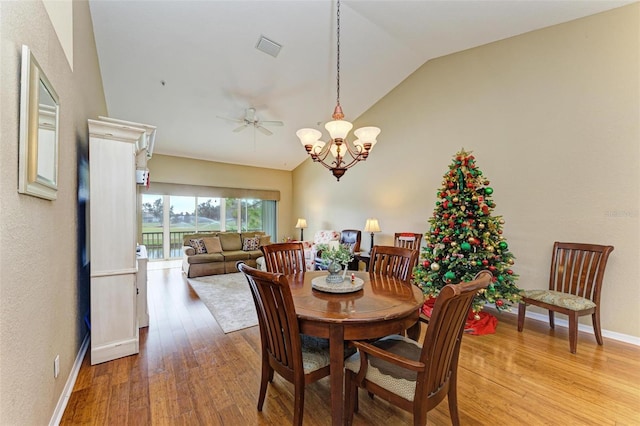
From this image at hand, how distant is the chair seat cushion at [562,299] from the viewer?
260cm

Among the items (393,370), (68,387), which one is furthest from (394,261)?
(68,387)

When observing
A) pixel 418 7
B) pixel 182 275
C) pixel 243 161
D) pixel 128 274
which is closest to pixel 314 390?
pixel 128 274

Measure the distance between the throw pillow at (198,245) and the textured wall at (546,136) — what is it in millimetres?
4249

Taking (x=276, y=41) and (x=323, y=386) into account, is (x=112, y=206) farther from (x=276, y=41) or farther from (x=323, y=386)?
(x=276, y=41)

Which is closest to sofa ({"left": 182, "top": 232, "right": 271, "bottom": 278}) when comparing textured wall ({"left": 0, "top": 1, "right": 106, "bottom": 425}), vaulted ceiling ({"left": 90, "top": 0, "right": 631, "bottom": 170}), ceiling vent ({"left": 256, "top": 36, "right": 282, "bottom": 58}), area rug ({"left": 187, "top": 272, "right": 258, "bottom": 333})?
area rug ({"left": 187, "top": 272, "right": 258, "bottom": 333})

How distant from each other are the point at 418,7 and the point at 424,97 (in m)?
1.71

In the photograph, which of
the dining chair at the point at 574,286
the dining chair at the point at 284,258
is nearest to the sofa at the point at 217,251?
the dining chair at the point at 284,258

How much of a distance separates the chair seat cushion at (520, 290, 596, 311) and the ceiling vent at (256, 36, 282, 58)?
4409 mm

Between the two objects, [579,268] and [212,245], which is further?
[212,245]

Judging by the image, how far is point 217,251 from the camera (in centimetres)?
602

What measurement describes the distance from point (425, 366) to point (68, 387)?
2.51 m

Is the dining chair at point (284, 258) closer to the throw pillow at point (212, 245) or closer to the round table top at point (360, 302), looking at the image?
the round table top at point (360, 302)

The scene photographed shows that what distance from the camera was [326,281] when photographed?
2080 millimetres

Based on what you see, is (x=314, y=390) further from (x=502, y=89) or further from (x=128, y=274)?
(x=502, y=89)
